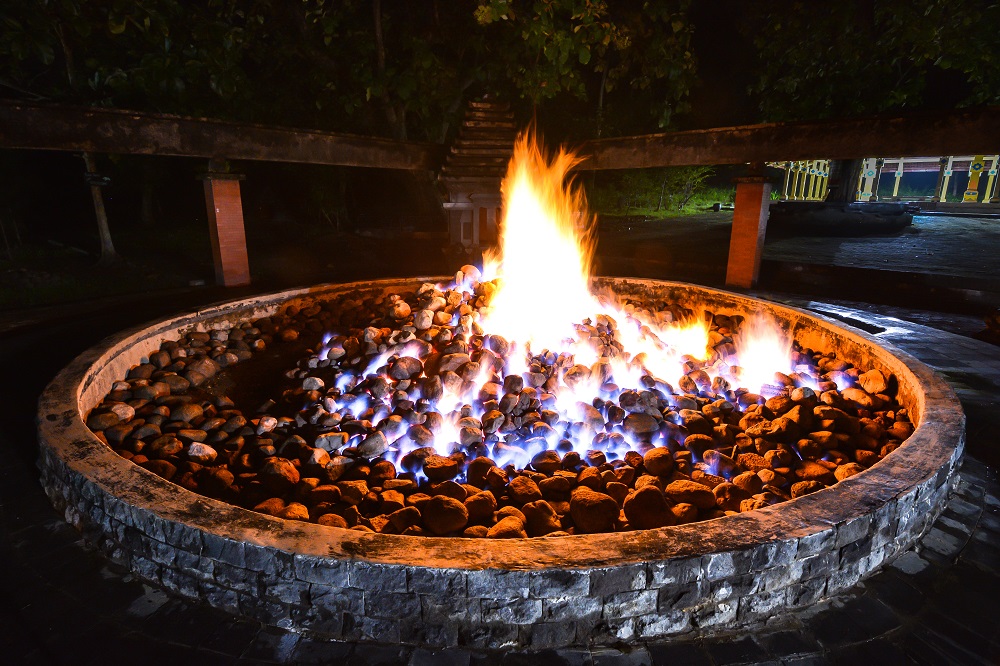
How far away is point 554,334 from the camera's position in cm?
622

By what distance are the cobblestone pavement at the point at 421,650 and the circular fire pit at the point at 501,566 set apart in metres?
0.08

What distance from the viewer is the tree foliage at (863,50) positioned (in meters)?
10.2

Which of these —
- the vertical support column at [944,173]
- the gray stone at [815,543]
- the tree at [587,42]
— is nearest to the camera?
the gray stone at [815,543]

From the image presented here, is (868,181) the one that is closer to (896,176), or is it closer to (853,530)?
(896,176)

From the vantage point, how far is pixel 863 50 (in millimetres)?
11531

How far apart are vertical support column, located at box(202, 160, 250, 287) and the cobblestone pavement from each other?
673cm

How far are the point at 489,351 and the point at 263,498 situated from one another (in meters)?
2.60

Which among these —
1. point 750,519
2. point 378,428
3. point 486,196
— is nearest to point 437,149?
point 486,196

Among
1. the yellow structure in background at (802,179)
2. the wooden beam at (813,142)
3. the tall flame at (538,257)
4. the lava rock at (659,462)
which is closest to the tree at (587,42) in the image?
the wooden beam at (813,142)

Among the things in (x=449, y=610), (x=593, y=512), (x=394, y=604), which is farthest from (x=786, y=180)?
(x=394, y=604)

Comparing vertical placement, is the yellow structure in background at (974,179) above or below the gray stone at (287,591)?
above

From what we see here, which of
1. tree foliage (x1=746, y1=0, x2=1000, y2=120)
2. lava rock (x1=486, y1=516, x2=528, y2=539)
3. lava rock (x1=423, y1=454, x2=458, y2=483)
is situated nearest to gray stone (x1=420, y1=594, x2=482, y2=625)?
lava rock (x1=486, y1=516, x2=528, y2=539)

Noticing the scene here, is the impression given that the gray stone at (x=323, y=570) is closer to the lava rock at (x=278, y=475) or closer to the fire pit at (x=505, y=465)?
the fire pit at (x=505, y=465)

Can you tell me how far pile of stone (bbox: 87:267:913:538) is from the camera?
11.4 ft
